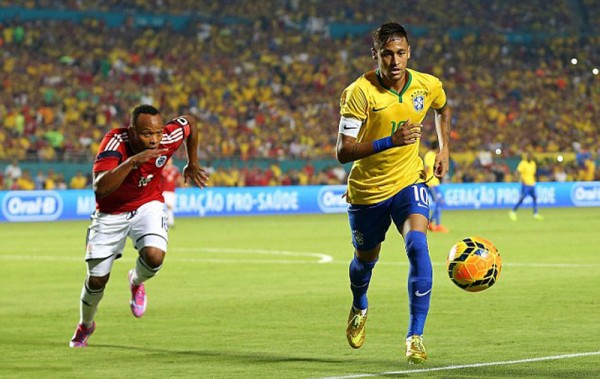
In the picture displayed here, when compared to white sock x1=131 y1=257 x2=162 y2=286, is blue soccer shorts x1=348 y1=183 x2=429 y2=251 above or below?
above

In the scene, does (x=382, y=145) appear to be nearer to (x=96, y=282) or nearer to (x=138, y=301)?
(x=96, y=282)

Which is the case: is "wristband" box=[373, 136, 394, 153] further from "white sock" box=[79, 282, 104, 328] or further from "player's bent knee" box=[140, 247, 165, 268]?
"white sock" box=[79, 282, 104, 328]

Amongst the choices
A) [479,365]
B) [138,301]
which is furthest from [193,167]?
[479,365]

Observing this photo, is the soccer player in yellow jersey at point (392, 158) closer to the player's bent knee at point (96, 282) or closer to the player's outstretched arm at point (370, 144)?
the player's outstretched arm at point (370, 144)

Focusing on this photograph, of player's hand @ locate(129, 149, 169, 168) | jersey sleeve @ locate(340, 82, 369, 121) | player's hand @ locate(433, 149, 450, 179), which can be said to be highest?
jersey sleeve @ locate(340, 82, 369, 121)

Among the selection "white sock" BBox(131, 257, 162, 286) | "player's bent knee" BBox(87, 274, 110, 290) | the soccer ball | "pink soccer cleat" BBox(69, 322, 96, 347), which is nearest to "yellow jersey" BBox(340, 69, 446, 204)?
the soccer ball

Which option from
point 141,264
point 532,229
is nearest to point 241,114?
point 532,229

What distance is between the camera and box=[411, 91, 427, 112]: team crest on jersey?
31.5 ft

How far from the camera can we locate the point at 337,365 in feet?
30.4

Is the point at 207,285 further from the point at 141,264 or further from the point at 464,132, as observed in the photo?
the point at 464,132

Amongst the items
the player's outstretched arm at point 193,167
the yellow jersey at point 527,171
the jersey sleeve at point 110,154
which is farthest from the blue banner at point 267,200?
the jersey sleeve at point 110,154

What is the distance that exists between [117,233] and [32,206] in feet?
83.7

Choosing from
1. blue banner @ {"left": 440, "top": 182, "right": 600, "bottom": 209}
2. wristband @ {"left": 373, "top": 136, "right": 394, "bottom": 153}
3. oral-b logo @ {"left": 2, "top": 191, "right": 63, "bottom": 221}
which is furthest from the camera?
blue banner @ {"left": 440, "top": 182, "right": 600, "bottom": 209}

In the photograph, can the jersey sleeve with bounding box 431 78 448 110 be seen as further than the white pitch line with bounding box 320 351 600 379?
Yes
